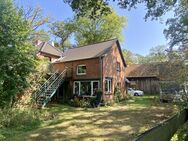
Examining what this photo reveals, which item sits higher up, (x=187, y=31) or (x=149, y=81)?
(x=187, y=31)

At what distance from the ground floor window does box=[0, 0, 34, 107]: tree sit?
9903mm

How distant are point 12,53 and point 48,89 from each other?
9.16 m

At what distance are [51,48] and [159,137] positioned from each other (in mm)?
30102

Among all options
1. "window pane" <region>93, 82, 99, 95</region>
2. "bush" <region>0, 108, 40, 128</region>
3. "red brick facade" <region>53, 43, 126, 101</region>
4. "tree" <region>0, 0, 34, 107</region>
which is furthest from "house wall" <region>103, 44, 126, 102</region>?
"bush" <region>0, 108, 40, 128</region>

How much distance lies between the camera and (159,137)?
7.68m

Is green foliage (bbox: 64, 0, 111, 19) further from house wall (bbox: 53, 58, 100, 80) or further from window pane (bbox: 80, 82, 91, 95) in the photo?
window pane (bbox: 80, 82, 91, 95)

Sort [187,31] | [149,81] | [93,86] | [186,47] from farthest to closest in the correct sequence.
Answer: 1. [149,81]
2. [93,86]
3. [187,31]
4. [186,47]

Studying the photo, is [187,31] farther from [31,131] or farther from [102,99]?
[31,131]

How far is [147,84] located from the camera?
139 feet

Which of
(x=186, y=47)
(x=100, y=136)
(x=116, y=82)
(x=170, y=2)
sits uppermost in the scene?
A: (x=170, y=2)

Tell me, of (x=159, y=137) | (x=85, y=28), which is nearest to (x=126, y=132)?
(x=159, y=137)

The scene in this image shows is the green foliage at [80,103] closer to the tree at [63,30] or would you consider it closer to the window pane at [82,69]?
the window pane at [82,69]

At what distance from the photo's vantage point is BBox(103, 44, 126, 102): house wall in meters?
25.5

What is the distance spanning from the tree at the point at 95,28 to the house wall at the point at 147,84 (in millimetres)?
11984
